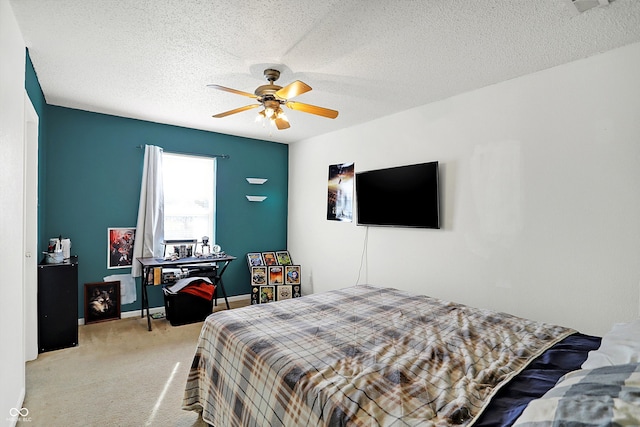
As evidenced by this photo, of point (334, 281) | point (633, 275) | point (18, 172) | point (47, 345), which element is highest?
point (18, 172)

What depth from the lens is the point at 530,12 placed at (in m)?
1.93

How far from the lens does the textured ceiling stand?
192 centimetres

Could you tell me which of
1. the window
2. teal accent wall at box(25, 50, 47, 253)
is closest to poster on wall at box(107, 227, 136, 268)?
the window

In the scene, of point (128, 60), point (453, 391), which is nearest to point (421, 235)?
point (453, 391)

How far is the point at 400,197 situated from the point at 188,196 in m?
2.97

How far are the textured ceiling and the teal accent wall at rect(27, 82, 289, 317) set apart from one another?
0.63 m

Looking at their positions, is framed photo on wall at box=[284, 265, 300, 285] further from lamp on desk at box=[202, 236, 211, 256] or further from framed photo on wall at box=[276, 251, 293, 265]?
lamp on desk at box=[202, 236, 211, 256]

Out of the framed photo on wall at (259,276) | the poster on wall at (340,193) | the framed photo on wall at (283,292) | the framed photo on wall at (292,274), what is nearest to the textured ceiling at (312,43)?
the poster on wall at (340,193)

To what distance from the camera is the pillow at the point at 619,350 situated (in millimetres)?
1127

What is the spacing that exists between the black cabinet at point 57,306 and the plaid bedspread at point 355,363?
2015mm

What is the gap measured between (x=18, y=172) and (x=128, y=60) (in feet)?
3.67

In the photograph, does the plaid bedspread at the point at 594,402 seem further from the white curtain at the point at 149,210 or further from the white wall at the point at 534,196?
the white curtain at the point at 149,210

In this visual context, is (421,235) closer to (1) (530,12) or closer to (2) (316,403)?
(1) (530,12)

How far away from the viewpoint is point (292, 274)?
4.99m
